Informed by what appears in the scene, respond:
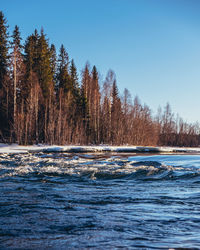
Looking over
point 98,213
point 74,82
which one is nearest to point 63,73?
point 74,82

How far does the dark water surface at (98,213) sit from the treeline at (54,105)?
1572cm

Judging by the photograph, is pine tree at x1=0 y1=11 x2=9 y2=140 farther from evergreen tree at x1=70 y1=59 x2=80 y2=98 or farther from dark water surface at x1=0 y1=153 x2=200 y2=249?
dark water surface at x1=0 y1=153 x2=200 y2=249

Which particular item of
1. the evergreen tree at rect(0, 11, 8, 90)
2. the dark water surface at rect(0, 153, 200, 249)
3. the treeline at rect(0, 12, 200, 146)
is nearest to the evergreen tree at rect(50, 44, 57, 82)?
the treeline at rect(0, 12, 200, 146)

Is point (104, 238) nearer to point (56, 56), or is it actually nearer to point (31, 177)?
point (31, 177)

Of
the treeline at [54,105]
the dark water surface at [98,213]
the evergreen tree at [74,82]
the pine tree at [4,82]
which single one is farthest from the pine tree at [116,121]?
the dark water surface at [98,213]

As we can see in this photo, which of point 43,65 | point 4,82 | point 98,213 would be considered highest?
point 43,65

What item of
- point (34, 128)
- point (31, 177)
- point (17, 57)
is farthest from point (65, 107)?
point (31, 177)

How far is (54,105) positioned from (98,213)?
2270 centimetres

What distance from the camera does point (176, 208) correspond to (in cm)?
351

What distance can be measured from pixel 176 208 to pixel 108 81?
30.3 m

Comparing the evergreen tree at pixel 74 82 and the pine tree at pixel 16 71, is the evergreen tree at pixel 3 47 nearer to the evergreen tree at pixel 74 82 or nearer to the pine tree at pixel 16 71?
the pine tree at pixel 16 71

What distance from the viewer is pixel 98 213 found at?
3219 millimetres

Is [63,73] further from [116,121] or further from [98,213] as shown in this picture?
[98,213]

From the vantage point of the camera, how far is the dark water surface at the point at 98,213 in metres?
2.29
